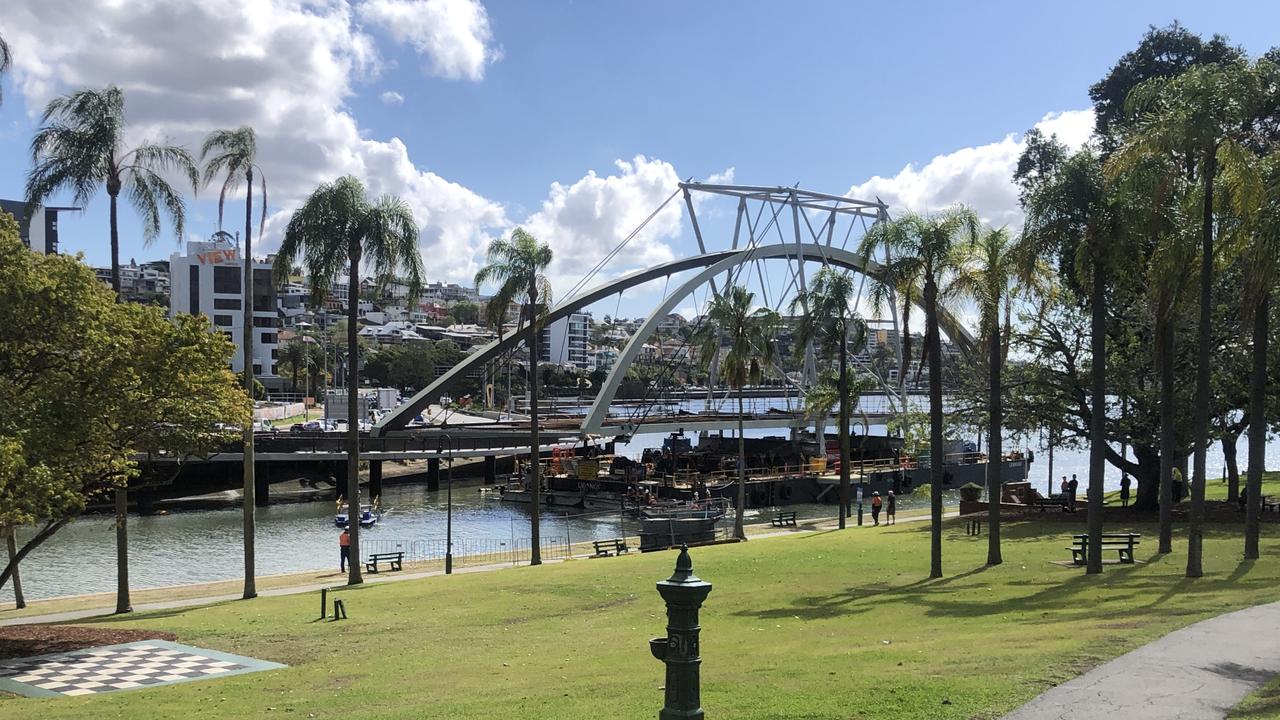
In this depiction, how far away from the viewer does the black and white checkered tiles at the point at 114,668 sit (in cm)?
1584

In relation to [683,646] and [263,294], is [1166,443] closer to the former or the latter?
[683,646]

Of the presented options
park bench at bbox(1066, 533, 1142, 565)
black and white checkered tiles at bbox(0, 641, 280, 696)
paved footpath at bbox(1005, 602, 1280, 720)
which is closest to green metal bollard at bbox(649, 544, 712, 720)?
paved footpath at bbox(1005, 602, 1280, 720)

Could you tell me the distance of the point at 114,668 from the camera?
676 inches

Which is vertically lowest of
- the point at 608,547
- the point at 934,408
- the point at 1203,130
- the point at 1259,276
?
the point at 608,547

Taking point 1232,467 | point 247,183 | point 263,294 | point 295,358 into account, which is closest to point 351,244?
point 247,183

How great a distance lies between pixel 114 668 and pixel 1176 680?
1583 cm

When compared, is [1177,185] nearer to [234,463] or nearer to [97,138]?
[97,138]

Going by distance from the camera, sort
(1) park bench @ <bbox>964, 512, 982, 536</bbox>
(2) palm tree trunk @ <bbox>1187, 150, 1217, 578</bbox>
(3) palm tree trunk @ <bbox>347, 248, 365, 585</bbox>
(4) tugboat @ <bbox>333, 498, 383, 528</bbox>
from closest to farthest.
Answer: (2) palm tree trunk @ <bbox>1187, 150, 1217, 578</bbox>, (3) palm tree trunk @ <bbox>347, 248, 365, 585</bbox>, (1) park bench @ <bbox>964, 512, 982, 536</bbox>, (4) tugboat @ <bbox>333, 498, 383, 528</bbox>

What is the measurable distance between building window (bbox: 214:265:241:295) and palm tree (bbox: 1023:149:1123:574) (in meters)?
121

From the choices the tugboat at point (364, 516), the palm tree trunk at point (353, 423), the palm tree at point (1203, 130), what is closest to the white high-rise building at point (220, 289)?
the tugboat at point (364, 516)

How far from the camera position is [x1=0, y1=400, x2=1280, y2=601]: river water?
40.2 meters

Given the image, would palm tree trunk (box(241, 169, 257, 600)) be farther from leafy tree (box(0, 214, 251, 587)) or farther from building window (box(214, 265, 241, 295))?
building window (box(214, 265, 241, 295))

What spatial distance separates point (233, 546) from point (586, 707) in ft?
138

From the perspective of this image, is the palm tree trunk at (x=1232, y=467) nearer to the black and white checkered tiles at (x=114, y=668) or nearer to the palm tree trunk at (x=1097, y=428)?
the palm tree trunk at (x=1097, y=428)
